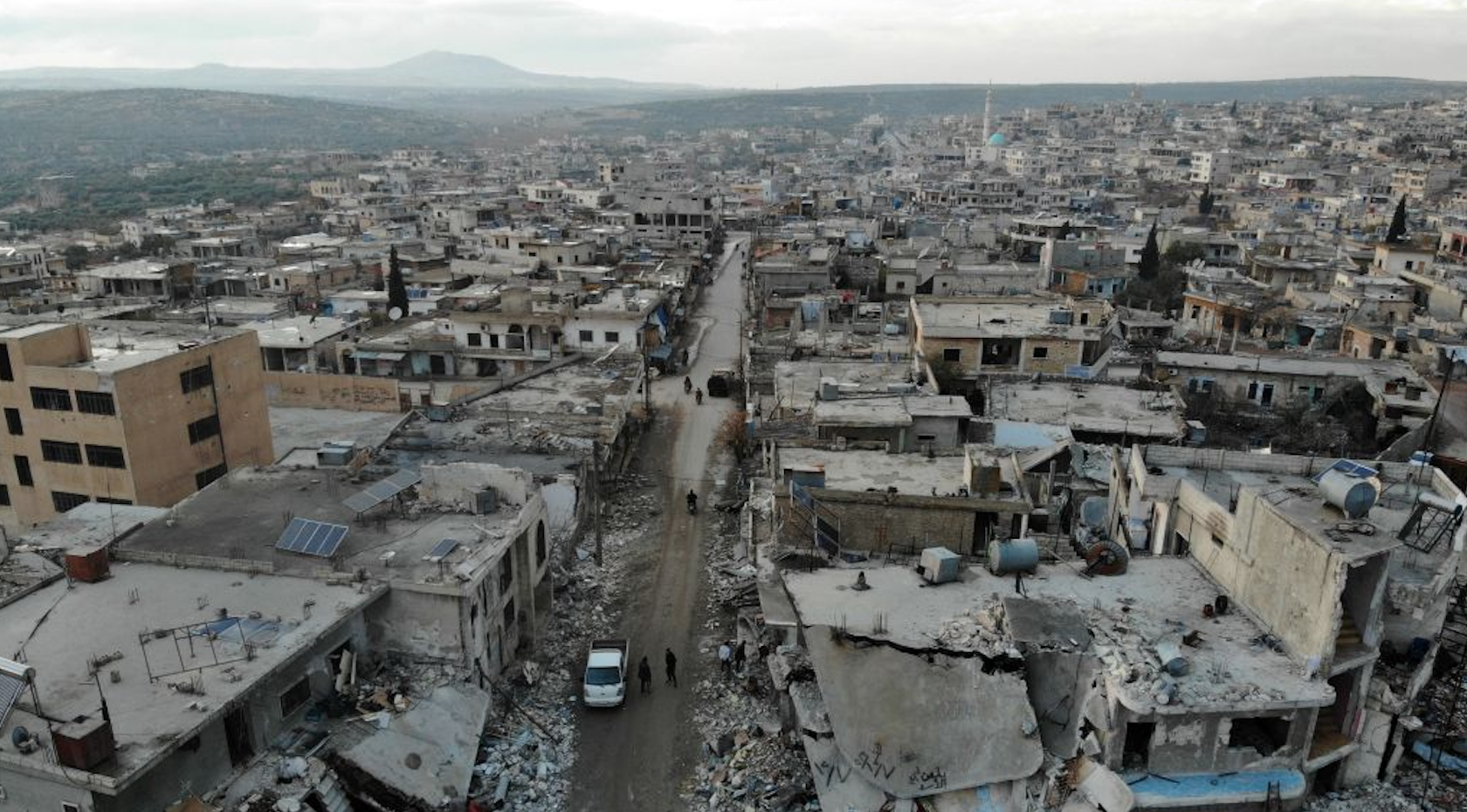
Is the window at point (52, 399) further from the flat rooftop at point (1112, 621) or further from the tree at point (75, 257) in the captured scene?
the tree at point (75, 257)

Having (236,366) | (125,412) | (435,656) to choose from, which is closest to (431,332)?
(236,366)

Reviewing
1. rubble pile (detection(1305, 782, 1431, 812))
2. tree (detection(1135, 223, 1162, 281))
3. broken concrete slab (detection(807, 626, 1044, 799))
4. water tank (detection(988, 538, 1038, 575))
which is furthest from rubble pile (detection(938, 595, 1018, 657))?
tree (detection(1135, 223, 1162, 281))

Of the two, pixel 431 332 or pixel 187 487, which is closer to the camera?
pixel 187 487

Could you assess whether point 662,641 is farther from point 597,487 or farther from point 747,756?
point 597,487

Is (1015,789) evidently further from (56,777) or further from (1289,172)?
(1289,172)

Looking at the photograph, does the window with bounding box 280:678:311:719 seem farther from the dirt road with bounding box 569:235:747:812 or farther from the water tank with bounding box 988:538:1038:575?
the water tank with bounding box 988:538:1038:575

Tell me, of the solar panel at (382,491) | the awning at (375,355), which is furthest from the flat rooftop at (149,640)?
the awning at (375,355)
